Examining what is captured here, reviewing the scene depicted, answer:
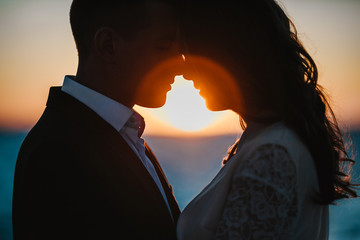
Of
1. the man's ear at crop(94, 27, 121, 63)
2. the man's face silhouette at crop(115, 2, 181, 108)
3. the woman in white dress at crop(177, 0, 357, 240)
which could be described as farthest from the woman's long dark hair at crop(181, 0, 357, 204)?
the man's ear at crop(94, 27, 121, 63)

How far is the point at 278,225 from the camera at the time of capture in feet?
4.44

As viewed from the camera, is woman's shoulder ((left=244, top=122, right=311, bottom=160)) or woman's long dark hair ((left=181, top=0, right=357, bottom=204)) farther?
woman's long dark hair ((left=181, top=0, right=357, bottom=204))

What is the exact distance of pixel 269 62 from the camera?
1604 mm

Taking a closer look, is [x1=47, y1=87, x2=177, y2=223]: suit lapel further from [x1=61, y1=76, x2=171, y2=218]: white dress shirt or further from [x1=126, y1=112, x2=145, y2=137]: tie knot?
[x1=126, y1=112, x2=145, y2=137]: tie knot

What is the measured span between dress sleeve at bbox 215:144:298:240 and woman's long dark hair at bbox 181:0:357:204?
0.81ft

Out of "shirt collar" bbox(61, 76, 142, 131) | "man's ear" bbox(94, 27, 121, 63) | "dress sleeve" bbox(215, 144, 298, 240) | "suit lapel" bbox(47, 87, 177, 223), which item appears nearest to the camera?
"dress sleeve" bbox(215, 144, 298, 240)

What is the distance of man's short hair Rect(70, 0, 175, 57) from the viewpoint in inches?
83.9

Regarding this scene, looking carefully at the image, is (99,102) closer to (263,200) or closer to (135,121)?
(135,121)

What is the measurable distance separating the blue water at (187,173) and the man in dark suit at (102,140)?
284 inches

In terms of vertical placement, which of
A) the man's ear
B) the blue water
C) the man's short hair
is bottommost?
the blue water

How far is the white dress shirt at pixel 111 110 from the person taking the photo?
78.7 inches

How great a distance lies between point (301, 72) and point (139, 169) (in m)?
0.99

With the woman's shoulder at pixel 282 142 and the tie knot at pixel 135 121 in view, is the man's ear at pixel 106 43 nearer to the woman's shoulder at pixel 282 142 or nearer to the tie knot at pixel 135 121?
the tie knot at pixel 135 121

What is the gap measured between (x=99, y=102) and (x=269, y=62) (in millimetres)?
1008
